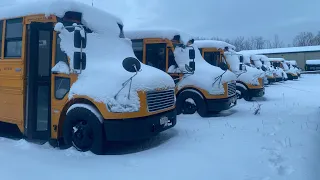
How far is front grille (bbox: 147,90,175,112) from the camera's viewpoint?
18.1ft

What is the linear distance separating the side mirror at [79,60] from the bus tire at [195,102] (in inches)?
173

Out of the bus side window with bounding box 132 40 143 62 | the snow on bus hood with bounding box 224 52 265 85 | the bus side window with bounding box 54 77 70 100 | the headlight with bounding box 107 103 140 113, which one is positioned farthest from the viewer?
the snow on bus hood with bounding box 224 52 265 85

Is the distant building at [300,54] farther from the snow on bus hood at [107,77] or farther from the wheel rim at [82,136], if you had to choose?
the wheel rim at [82,136]

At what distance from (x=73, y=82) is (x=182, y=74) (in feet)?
14.4

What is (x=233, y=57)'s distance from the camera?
45.1 ft

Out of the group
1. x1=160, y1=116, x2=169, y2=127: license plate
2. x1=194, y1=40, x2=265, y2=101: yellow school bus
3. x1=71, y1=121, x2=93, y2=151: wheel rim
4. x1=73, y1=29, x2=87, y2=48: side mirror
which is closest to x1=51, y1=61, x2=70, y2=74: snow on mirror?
x1=73, y1=29, x2=87, y2=48: side mirror

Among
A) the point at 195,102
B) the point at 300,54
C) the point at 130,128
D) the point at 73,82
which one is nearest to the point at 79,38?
the point at 73,82

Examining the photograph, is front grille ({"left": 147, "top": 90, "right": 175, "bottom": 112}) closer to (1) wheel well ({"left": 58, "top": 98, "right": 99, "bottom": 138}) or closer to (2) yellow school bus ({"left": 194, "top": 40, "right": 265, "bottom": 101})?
(1) wheel well ({"left": 58, "top": 98, "right": 99, "bottom": 138})

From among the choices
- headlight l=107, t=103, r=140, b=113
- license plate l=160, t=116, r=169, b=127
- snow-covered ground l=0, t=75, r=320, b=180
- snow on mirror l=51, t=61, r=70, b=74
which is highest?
snow on mirror l=51, t=61, r=70, b=74

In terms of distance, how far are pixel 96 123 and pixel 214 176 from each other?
7.00 ft

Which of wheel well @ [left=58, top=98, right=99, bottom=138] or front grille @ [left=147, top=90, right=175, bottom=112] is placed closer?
wheel well @ [left=58, top=98, right=99, bottom=138]

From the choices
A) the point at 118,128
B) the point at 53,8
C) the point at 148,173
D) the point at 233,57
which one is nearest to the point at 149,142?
the point at 118,128

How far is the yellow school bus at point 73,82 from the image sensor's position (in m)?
5.24

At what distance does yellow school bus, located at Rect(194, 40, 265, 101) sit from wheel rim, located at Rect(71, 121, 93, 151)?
7751mm
